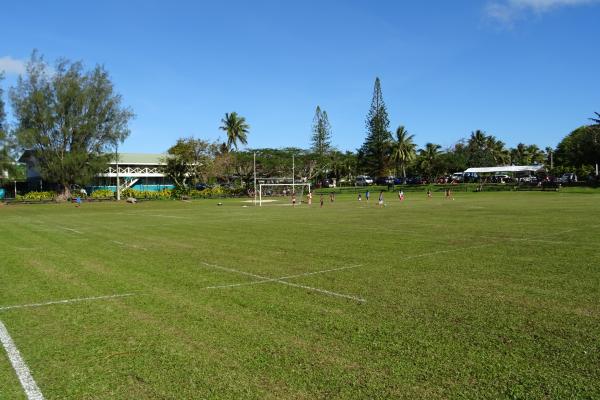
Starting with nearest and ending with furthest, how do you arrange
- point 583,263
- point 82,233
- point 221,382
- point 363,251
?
point 221,382, point 583,263, point 363,251, point 82,233

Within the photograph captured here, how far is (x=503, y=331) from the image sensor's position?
598cm

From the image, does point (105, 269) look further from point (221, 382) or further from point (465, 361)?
point (465, 361)

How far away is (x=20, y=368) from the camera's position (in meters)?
5.07

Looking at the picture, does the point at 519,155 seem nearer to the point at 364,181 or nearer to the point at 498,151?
the point at 498,151

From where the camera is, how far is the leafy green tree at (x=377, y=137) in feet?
307

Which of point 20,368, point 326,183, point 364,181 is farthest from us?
point 364,181

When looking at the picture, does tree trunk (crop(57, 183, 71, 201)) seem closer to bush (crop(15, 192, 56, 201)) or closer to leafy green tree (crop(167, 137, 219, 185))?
bush (crop(15, 192, 56, 201))

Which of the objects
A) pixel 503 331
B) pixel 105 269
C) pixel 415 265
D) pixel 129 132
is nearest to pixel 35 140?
pixel 129 132

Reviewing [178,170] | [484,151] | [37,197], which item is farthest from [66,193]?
[484,151]

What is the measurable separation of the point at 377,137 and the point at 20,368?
300 feet

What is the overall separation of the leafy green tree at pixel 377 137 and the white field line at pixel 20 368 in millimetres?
90500

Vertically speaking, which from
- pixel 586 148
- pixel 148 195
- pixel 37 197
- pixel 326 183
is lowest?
pixel 148 195

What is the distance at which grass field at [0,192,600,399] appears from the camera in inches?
181

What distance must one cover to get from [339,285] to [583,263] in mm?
5528
